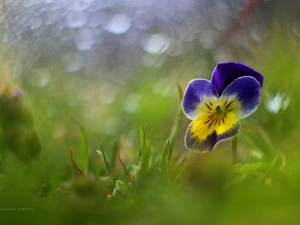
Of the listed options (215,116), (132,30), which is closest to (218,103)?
(215,116)

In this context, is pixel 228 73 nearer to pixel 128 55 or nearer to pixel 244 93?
pixel 244 93

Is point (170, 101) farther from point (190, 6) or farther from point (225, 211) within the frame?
point (225, 211)

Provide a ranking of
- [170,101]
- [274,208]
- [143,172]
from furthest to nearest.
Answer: [170,101]
[143,172]
[274,208]

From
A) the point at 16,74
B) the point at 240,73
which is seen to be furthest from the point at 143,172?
the point at 16,74

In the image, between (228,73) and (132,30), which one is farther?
(132,30)

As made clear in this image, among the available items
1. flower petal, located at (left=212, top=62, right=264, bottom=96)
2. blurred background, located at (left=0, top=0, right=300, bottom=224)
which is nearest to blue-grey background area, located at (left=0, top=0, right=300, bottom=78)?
blurred background, located at (left=0, top=0, right=300, bottom=224)

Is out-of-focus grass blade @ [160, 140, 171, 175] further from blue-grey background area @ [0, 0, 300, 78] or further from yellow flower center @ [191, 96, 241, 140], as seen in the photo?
blue-grey background area @ [0, 0, 300, 78]

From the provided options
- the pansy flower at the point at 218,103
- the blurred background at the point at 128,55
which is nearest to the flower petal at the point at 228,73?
the pansy flower at the point at 218,103

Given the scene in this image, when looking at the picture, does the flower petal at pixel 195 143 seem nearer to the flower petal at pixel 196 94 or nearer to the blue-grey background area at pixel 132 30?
the flower petal at pixel 196 94
